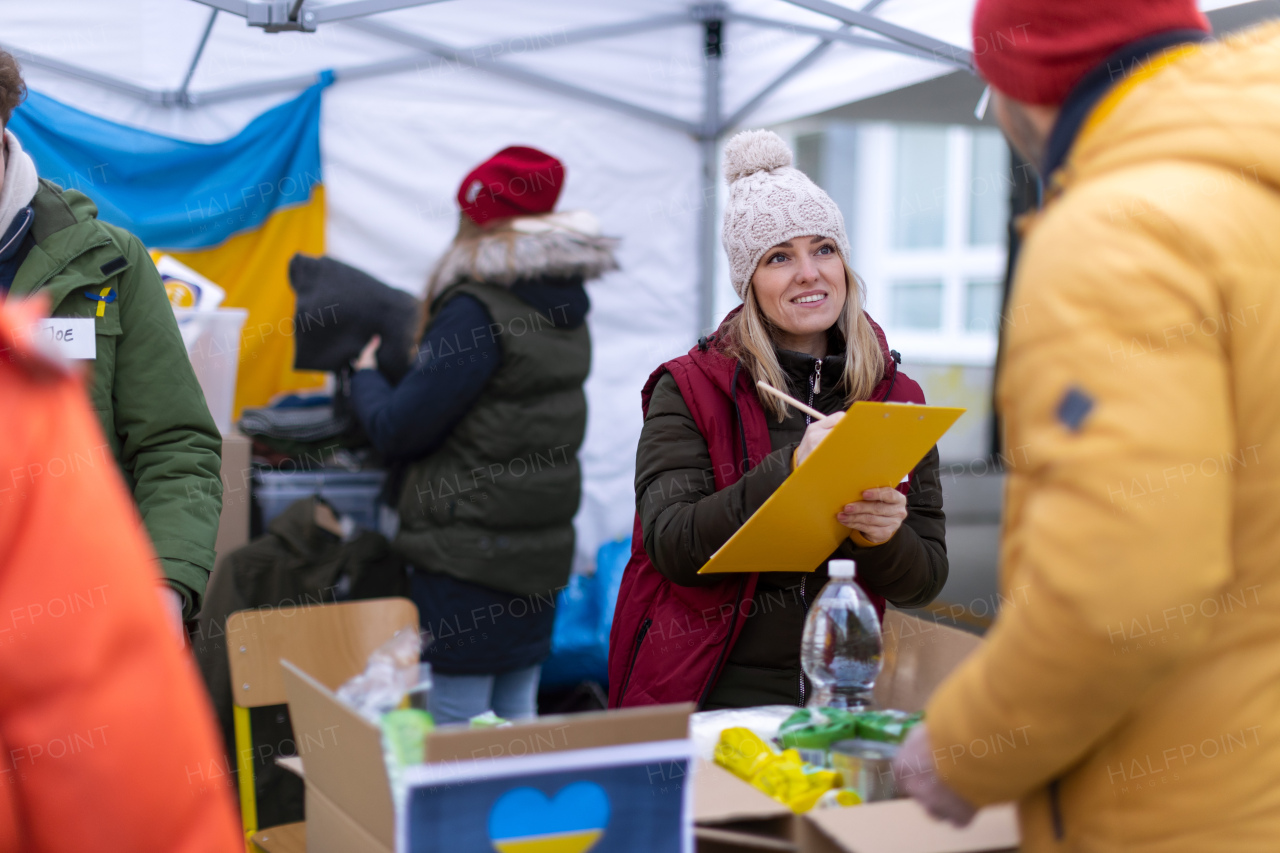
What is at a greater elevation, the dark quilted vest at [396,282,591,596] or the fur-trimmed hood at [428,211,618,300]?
the fur-trimmed hood at [428,211,618,300]

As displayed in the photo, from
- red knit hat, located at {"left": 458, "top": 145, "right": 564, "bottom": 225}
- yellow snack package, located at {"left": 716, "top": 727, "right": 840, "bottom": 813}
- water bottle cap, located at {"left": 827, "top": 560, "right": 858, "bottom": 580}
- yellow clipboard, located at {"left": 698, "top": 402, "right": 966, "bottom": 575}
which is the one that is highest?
red knit hat, located at {"left": 458, "top": 145, "right": 564, "bottom": 225}

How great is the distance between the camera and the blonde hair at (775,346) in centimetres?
181

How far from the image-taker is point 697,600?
1.75 meters

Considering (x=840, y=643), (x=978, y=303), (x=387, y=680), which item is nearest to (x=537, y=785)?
(x=387, y=680)

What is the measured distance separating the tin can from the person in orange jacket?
0.88m

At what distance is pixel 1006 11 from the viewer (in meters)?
0.88

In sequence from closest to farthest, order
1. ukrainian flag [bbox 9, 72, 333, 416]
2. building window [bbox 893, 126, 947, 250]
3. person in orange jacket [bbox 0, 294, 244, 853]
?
1. person in orange jacket [bbox 0, 294, 244, 853]
2. ukrainian flag [bbox 9, 72, 333, 416]
3. building window [bbox 893, 126, 947, 250]

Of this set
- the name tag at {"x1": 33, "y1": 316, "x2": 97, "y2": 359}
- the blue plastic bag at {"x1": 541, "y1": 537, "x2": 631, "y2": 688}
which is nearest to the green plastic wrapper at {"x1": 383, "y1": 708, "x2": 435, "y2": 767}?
the name tag at {"x1": 33, "y1": 316, "x2": 97, "y2": 359}

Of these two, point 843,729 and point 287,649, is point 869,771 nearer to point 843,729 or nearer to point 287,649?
point 843,729

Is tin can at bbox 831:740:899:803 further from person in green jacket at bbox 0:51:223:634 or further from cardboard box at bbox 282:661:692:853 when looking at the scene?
person in green jacket at bbox 0:51:223:634

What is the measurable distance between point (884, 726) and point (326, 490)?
2.50m

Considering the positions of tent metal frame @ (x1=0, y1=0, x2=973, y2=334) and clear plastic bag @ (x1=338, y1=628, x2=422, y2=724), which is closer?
clear plastic bag @ (x1=338, y1=628, x2=422, y2=724)

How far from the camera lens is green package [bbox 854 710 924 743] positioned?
1.33 m

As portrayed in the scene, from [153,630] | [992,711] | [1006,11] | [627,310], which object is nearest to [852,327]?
[1006,11]
